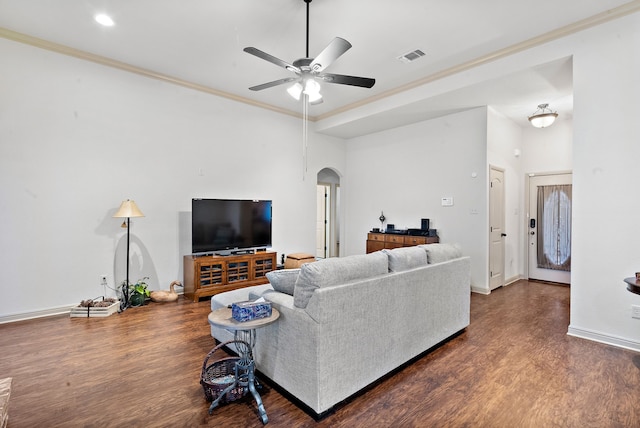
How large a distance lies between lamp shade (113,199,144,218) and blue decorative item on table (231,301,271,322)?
2801 millimetres

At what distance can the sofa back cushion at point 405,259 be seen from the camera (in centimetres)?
258

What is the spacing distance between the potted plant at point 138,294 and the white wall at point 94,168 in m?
Result: 0.19

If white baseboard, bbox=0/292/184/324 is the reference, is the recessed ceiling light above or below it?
above

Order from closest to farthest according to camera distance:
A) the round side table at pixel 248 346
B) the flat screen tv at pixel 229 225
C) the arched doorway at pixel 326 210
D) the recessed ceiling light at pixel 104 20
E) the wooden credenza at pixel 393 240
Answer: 1. the round side table at pixel 248 346
2. the recessed ceiling light at pixel 104 20
3. the flat screen tv at pixel 229 225
4. the wooden credenza at pixel 393 240
5. the arched doorway at pixel 326 210

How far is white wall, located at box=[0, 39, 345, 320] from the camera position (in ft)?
12.0

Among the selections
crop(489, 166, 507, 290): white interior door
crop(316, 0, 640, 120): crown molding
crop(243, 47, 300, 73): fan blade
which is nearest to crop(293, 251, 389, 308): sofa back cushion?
crop(243, 47, 300, 73): fan blade

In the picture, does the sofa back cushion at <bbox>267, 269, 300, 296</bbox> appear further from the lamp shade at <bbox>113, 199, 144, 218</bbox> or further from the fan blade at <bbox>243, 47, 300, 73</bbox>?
the lamp shade at <bbox>113, 199, 144, 218</bbox>

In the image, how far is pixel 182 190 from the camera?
193 inches

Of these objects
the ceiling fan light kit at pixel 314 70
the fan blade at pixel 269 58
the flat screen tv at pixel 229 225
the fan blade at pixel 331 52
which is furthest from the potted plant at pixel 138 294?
the fan blade at pixel 331 52

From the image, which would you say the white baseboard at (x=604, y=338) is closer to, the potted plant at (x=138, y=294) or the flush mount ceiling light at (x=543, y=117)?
the flush mount ceiling light at (x=543, y=117)

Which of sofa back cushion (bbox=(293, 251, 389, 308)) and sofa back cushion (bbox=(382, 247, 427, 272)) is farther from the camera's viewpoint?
sofa back cushion (bbox=(382, 247, 427, 272))

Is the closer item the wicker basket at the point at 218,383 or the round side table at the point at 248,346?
the round side table at the point at 248,346

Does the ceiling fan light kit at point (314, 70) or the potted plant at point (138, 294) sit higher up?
the ceiling fan light kit at point (314, 70)

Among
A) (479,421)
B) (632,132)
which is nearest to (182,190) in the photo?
(479,421)
